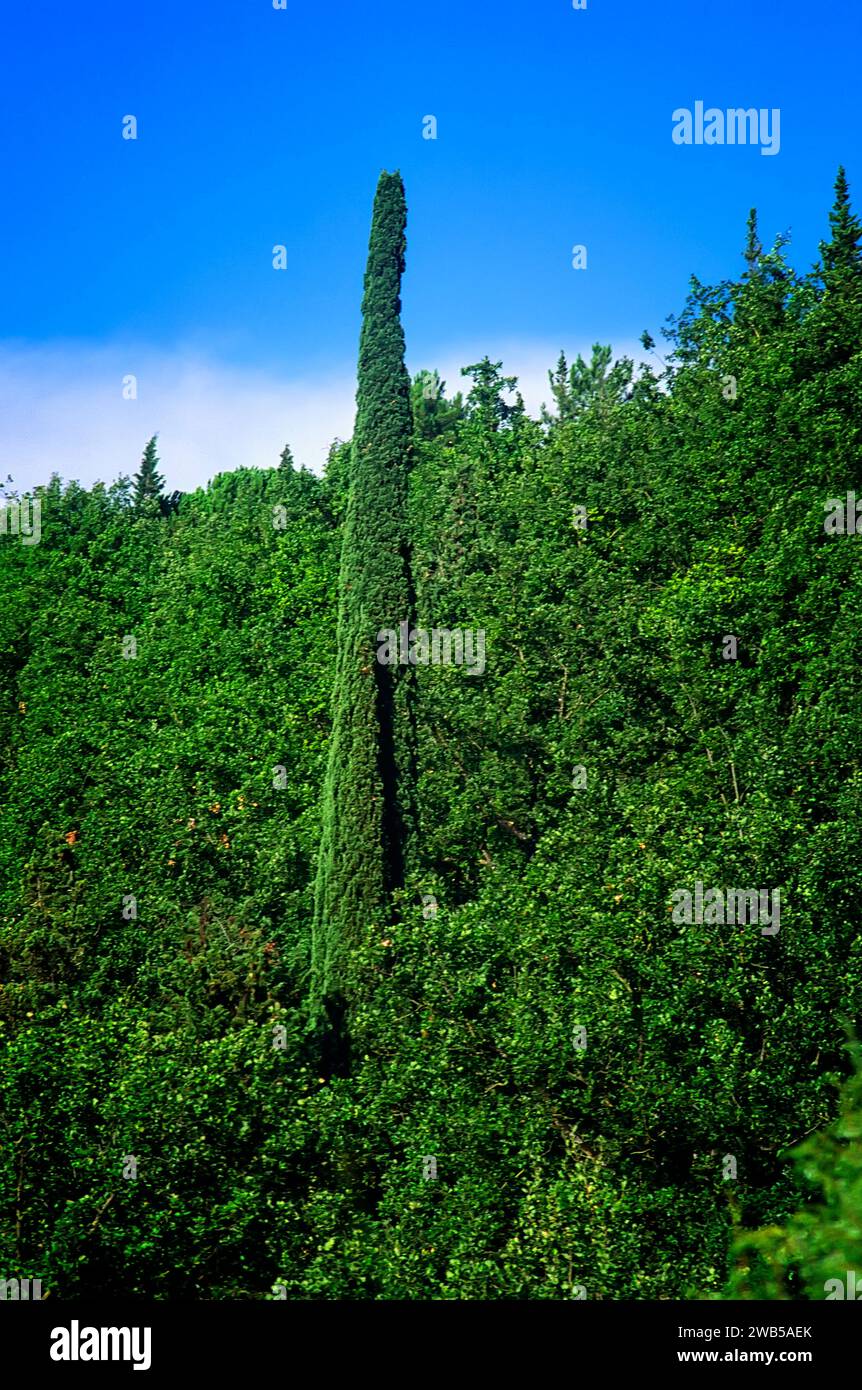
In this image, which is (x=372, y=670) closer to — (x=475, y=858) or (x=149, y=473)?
(x=475, y=858)

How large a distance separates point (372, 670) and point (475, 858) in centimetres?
485

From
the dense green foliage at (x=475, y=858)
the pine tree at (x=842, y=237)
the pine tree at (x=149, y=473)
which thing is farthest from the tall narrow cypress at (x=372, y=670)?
the pine tree at (x=149, y=473)

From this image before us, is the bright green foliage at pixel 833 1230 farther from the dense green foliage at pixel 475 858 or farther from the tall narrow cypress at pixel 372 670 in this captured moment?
the tall narrow cypress at pixel 372 670

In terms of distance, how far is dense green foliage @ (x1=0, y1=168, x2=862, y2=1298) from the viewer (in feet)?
56.1

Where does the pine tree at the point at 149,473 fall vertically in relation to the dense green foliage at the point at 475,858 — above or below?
above

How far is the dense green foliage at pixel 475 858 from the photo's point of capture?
56.1 feet

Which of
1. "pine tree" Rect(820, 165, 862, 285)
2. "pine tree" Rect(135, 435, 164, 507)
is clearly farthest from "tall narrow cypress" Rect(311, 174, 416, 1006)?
"pine tree" Rect(135, 435, 164, 507)

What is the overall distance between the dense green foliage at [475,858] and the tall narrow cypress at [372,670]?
128 mm

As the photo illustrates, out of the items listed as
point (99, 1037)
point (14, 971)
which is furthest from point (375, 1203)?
point (14, 971)

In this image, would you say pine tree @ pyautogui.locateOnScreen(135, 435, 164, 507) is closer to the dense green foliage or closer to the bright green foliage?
the dense green foliage

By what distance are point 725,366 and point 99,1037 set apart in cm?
2246

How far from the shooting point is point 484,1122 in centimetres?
1789

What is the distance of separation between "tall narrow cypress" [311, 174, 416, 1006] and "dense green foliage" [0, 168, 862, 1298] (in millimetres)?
128

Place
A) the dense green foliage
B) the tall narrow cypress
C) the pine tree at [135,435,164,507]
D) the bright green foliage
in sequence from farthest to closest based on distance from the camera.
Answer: the pine tree at [135,435,164,507] < the tall narrow cypress < the dense green foliage < the bright green foliage
